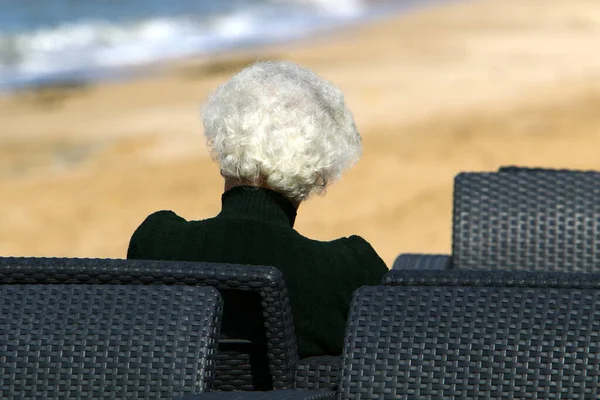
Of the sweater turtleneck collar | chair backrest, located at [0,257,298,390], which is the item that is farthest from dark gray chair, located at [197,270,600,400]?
the sweater turtleneck collar

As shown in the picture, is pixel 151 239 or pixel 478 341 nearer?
pixel 478 341

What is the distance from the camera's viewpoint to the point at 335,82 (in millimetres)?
12211

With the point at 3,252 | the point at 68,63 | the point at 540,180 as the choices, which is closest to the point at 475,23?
the point at 68,63

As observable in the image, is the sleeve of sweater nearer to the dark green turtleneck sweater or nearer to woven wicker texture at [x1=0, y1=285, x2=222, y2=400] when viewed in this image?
the dark green turtleneck sweater

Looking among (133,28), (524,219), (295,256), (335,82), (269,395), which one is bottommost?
(269,395)

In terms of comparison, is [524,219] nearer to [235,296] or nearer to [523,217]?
[523,217]

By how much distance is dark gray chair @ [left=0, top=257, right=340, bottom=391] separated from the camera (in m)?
2.19

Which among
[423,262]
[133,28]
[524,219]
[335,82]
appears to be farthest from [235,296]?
[133,28]

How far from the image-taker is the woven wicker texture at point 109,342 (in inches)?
84.7

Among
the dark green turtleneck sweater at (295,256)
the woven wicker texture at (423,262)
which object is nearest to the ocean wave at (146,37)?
Result: the woven wicker texture at (423,262)

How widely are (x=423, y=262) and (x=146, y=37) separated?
1451 centimetres

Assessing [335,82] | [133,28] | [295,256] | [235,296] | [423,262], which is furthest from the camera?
[133,28]

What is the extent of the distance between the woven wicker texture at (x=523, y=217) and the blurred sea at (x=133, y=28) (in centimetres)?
1123

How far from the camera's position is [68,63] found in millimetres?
15969
